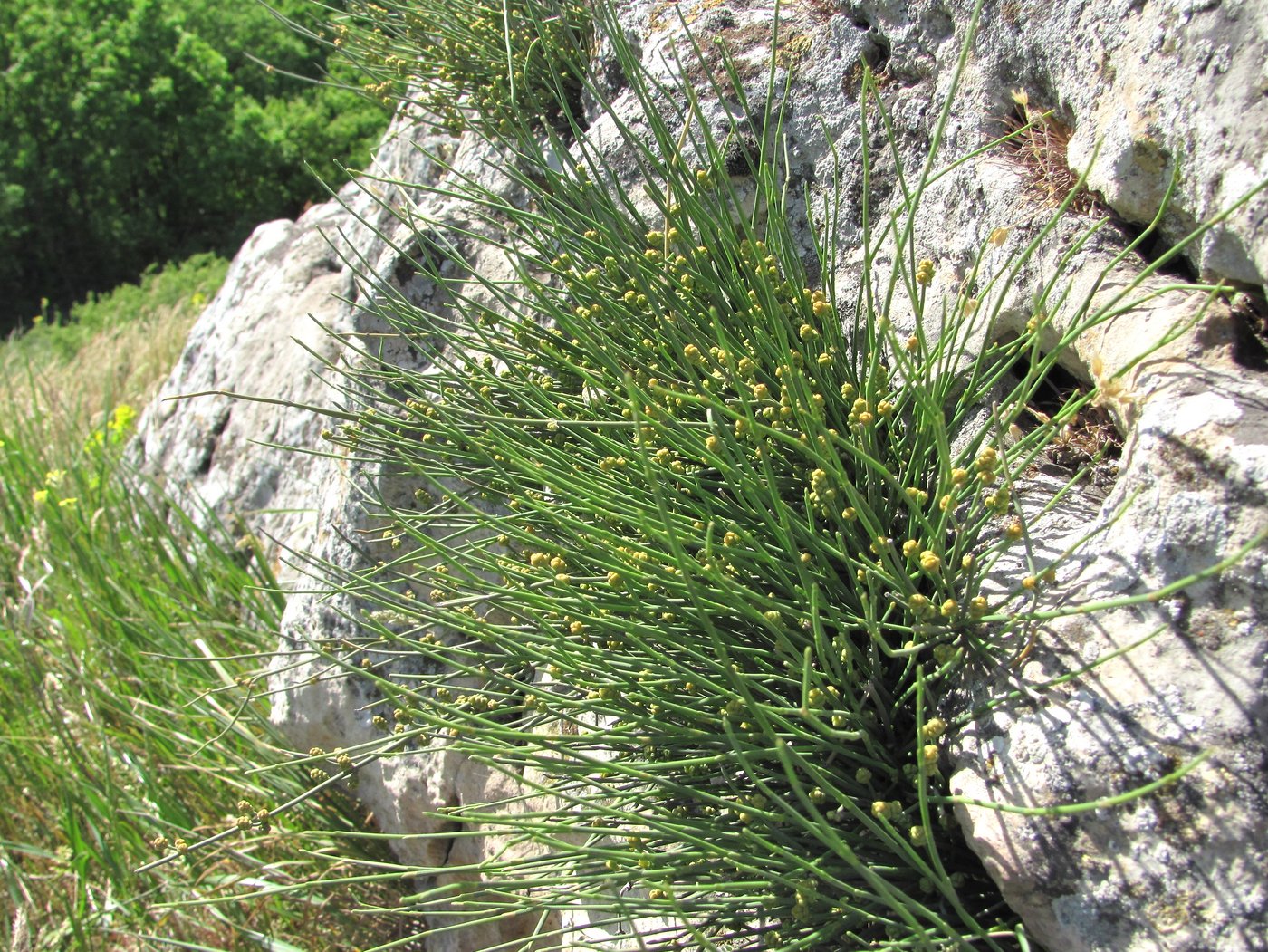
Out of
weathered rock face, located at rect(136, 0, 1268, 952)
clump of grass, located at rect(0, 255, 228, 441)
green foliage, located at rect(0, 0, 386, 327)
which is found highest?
green foliage, located at rect(0, 0, 386, 327)

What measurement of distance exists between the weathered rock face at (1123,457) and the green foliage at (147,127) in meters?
9.24

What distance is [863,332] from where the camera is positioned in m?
1.77

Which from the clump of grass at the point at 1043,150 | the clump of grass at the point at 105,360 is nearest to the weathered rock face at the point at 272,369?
the clump of grass at the point at 105,360

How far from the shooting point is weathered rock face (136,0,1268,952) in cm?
115

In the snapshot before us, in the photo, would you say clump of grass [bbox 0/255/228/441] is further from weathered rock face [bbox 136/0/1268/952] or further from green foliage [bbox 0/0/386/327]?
weathered rock face [bbox 136/0/1268/952]

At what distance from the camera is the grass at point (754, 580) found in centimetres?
127

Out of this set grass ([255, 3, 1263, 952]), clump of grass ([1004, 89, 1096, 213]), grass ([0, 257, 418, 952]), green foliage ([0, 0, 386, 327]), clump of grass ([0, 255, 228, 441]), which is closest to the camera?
grass ([255, 3, 1263, 952])

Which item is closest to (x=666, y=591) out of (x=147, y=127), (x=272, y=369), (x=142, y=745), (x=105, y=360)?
(x=142, y=745)

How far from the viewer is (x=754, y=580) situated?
1478 mm

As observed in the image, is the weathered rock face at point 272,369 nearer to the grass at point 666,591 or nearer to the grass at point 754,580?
the grass at point 666,591

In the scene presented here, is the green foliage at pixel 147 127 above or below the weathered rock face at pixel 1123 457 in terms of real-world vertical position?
above

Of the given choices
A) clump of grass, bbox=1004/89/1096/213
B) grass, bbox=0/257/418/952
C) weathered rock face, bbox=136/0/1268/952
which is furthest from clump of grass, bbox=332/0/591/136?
grass, bbox=0/257/418/952

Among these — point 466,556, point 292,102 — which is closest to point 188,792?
point 466,556

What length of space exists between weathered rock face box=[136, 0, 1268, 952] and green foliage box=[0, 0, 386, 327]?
9.24 meters
